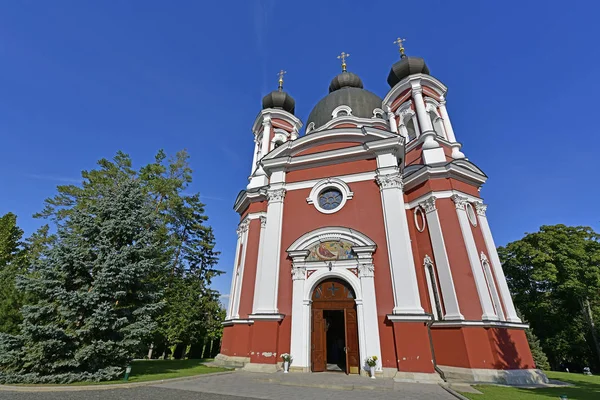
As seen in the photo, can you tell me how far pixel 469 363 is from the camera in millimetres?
10641

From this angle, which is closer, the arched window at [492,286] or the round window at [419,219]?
the arched window at [492,286]

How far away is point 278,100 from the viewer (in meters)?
22.8

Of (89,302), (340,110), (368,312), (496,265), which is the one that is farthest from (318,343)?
(340,110)

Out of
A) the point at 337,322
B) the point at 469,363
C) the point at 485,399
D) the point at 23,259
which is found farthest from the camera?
the point at 23,259

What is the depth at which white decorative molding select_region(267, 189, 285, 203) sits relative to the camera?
14891 mm

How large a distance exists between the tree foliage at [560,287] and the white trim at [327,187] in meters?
19.7

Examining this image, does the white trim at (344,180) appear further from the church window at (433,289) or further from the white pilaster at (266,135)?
the white pilaster at (266,135)

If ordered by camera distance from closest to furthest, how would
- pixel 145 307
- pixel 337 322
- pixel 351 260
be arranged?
pixel 145 307
pixel 351 260
pixel 337 322

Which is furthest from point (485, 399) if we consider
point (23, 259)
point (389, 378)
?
point (23, 259)

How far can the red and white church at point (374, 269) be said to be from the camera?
36.1 ft

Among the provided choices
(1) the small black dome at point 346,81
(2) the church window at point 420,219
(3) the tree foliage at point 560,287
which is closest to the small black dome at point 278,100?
(1) the small black dome at point 346,81

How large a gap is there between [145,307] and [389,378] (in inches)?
341

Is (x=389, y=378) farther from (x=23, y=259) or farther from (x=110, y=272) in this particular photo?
(x=23, y=259)

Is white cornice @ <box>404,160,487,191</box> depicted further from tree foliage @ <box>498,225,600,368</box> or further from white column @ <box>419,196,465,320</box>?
tree foliage @ <box>498,225,600,368</box>
